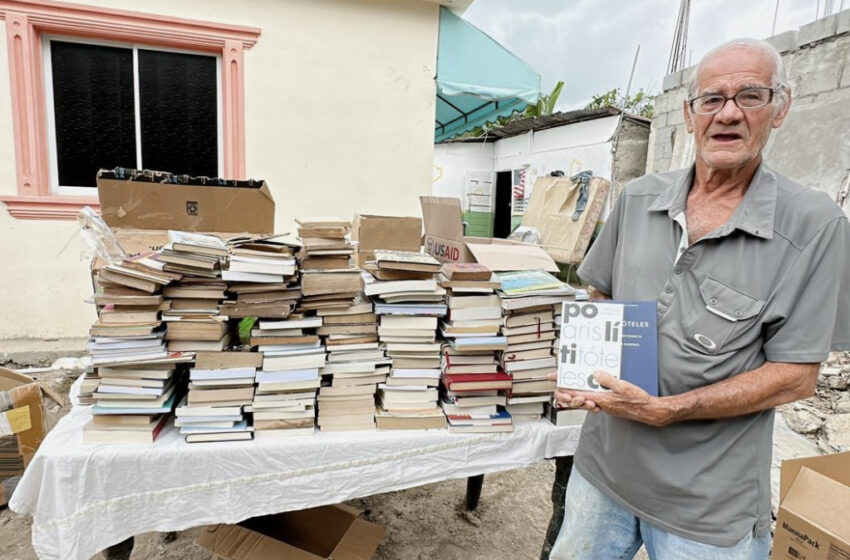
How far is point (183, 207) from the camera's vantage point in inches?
83.8

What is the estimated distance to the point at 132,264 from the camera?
1.45 metres

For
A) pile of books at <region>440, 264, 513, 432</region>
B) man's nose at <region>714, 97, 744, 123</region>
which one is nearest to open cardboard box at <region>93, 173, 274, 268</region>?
pile of books at <region>440, 264, 513, 432</region>

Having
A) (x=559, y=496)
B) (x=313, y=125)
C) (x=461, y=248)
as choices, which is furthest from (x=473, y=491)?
(x=313, y=125)

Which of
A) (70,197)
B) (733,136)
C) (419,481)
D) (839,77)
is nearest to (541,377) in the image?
(419,481)

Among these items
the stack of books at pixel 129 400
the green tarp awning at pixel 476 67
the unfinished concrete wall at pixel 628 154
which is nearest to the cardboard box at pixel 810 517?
the stack of books at pixel 129 400

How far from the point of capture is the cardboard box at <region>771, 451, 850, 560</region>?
1.26 metres

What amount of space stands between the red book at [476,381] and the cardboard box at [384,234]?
77cm

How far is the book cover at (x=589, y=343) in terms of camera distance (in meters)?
1.18

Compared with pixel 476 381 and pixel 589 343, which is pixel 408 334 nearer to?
pixel 476 381

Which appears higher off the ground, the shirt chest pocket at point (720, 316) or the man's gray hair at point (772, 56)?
the man's gray hair at point (772, 56)

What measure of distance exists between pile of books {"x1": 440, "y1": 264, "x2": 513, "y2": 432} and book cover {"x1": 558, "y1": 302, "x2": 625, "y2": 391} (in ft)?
1.44

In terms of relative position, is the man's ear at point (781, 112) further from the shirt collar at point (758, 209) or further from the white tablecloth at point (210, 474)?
the white tablecloth at point (210, 474)

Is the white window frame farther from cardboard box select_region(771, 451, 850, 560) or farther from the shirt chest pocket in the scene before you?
cardboard box select_region(771, 451, 850, 560)

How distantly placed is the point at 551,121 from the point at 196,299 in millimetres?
8120
